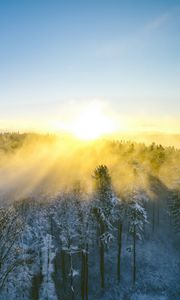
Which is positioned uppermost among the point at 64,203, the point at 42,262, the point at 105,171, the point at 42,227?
the point at 105,171

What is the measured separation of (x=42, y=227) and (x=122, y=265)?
1488cm

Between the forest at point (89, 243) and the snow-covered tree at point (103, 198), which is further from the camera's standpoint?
the snow-covered tree at point (103, 198)

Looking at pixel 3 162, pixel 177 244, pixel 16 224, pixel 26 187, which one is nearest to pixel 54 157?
pixel 3 162

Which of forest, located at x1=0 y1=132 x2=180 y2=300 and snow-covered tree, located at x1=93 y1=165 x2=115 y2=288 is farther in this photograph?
snow-covered tree, located at x1=93 y1=165 x2=115 y2=288

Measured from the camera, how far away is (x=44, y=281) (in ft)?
125

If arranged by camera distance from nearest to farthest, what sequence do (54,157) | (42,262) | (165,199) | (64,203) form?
(42,262) → (64,203) → (165,199) → (54,157)

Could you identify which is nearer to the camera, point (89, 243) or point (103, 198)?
point (103, 198)

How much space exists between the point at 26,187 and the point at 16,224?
5019 centimetres

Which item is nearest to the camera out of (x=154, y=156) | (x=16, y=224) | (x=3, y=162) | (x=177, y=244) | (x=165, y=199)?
(x=16, y=224)

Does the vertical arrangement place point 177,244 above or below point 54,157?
below

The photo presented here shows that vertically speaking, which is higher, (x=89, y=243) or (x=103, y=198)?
(x=103, y=198)

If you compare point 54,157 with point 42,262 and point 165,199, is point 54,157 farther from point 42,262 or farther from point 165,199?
point 42,262

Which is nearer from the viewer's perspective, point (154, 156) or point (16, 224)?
point (16, 224)

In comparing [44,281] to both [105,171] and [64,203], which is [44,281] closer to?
[64,203]
